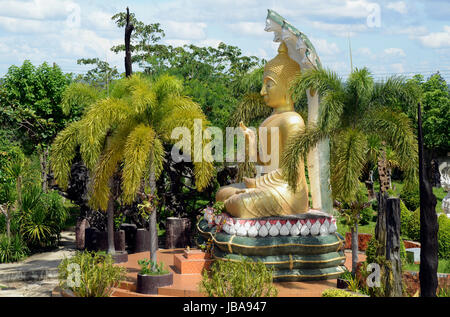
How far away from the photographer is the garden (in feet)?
35.2

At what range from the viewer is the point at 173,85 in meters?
12.1

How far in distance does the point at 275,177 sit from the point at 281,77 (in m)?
2.63

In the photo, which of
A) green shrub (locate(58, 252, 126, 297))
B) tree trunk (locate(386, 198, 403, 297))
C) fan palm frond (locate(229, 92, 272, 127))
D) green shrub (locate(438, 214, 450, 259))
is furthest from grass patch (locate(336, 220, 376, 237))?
green shrub (locate(58, 252, 126, 297))

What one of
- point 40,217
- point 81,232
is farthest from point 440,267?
point 40,217

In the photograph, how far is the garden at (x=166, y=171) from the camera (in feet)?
35.2

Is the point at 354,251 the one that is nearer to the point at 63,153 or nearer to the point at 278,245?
the point at 278,245

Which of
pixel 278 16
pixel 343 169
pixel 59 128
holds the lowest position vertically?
pixel 343 169

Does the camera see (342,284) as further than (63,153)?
No

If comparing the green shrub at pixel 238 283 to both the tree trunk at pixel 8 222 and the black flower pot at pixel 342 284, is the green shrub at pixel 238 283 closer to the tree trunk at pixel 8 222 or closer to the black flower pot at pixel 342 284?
the black flower pot at pixel 342 284

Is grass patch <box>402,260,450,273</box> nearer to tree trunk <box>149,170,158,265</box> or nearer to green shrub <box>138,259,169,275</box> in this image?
green shrub <box>138,259,169,275</box>

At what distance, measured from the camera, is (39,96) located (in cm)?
2084
